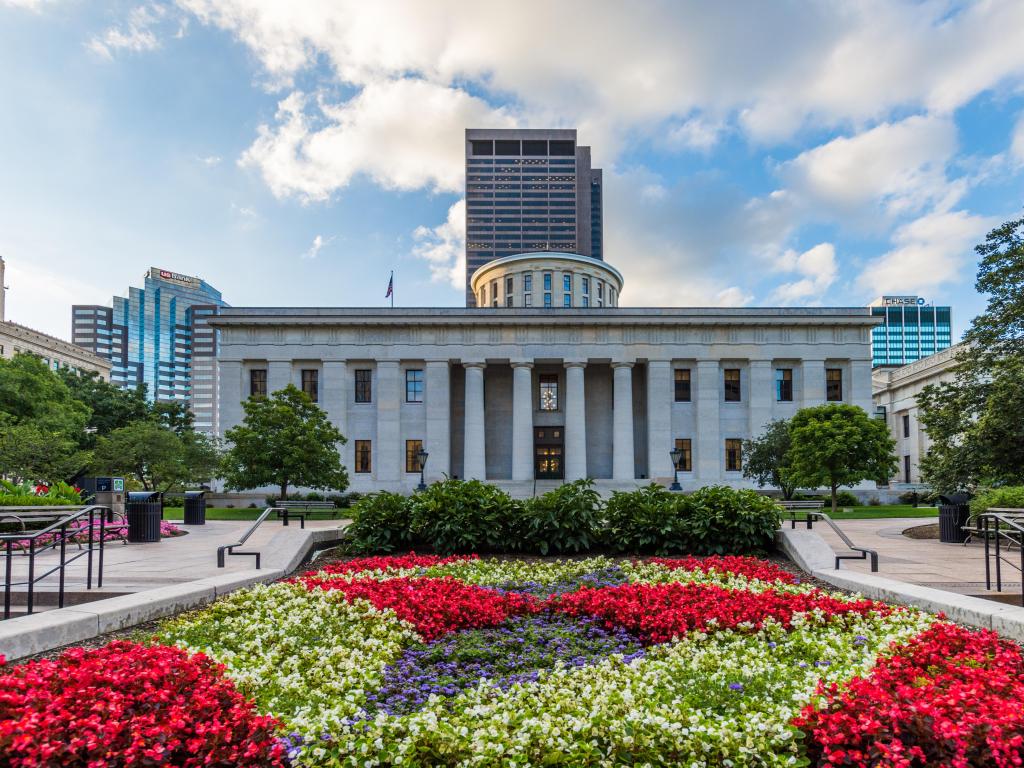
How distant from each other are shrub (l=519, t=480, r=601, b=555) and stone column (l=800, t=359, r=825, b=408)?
41.2 meters

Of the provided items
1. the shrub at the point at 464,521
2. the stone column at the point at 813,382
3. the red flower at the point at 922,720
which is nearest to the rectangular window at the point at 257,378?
the stone column at the point at 813,382

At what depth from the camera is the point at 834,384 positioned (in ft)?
166

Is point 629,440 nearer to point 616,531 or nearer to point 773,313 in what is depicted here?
point 773,313

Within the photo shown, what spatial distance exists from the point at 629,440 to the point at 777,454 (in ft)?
35.4

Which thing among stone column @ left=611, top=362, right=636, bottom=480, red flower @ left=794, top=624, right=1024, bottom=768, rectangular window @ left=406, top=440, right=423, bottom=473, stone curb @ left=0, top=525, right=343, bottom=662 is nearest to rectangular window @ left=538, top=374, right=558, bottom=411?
stone column @ left=611, top=362, right=636, bottom=480

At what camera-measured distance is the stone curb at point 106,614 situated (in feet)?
19.0

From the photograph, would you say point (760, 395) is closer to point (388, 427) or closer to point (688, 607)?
point (388, 427)

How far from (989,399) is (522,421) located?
33.1 meters

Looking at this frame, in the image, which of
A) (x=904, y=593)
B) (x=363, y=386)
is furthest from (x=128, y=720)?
(x=363, y=386)

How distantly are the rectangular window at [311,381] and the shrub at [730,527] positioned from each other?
41740 mm

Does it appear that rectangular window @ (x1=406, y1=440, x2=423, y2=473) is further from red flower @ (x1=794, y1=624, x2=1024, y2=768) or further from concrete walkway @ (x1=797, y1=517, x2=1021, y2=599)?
red flower @ (x1=794, y1=624, x2=1024, y2=768)

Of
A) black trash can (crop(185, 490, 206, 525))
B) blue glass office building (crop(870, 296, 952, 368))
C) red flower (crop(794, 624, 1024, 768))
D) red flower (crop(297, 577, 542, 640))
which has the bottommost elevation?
black trash can (crop(185, 490, 206, 525))

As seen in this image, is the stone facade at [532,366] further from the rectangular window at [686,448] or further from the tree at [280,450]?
the tree at [280,450]

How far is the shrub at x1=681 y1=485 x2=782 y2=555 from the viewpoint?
41.2 feet
